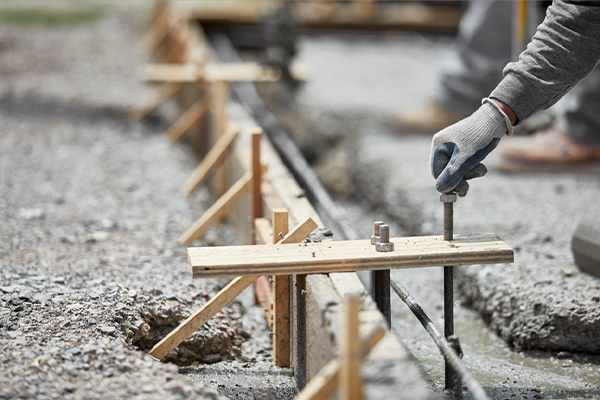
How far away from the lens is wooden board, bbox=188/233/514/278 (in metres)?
2.95

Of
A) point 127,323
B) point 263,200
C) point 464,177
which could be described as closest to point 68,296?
point 127,323

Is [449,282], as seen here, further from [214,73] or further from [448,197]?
[214,73]

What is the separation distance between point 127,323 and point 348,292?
118 cm

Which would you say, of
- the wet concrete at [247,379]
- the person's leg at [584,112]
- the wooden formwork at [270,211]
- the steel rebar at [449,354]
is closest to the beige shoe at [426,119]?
the person's leg at [584,112]

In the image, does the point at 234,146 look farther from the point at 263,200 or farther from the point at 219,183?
the point at 263,200

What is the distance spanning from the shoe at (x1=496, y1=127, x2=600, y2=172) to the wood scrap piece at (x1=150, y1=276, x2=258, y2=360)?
353 cm

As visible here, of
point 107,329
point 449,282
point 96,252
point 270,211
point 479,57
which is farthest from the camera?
point 479,57

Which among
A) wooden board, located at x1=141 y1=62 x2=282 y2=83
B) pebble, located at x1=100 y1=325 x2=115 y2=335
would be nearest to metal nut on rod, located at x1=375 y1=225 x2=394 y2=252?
pebble, located at x1=100 y1=325 x2=115 y2=335

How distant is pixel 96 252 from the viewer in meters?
4.41

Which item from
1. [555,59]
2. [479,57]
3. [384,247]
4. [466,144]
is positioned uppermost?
[555,59]

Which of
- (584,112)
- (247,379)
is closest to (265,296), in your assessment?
(247,379)

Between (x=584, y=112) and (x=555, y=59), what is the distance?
2917 millimetres

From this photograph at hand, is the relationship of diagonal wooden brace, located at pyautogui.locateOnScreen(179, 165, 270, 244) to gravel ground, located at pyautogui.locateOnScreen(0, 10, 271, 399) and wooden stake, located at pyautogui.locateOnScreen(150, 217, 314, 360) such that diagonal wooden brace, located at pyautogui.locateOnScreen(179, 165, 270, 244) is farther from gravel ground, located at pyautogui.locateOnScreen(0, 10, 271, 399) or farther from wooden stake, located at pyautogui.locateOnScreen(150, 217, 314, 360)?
wooden stake, located at pyautogui.locateOnScreen(150, 217, 314, 360)

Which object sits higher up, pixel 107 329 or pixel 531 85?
pixel 531 85
